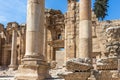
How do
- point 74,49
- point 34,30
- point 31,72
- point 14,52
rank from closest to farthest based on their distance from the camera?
1. point 31,72
2. point 34,30
3. point 74,49
4. point 14,52

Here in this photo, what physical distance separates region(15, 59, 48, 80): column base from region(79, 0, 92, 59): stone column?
3.21 m

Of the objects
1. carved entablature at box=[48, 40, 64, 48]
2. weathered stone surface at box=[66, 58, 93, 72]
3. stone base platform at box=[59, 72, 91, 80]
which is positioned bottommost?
stone base platform at box=[59, 72, 91, 80]

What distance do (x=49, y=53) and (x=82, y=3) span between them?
94.6 ft

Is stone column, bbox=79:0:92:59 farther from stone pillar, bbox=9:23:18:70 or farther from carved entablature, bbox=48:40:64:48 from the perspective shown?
stone pillar, bbox=9:23:18:70

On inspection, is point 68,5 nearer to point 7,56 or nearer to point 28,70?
point 7,56

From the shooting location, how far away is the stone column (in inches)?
706

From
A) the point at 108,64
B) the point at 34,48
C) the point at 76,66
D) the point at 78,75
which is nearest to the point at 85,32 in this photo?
the point at 34,48

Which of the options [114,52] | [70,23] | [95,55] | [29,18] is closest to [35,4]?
[29,18]

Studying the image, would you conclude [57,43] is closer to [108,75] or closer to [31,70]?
[31,70]

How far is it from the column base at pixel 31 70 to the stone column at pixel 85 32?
3206 millimetres

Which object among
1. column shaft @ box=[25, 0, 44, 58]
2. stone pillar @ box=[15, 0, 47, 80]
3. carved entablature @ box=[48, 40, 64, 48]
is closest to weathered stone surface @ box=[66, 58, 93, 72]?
stone pillar @ box=[15, 0, 47, 80]

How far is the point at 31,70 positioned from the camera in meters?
16.2

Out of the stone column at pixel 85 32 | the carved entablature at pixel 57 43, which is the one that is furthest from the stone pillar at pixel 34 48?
the carved entablature at pixel 57 43

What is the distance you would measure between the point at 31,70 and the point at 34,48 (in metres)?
1.46
